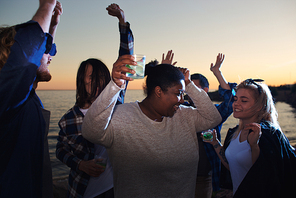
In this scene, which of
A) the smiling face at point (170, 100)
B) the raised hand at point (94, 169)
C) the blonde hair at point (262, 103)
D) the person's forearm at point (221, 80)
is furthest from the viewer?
the person's forearm at point (221, 80)

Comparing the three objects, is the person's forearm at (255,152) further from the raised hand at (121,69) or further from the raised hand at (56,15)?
the raised hand at (56,15)

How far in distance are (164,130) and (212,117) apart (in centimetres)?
50

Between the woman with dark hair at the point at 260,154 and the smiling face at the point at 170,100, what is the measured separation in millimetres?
914

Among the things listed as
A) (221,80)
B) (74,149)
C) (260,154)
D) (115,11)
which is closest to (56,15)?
(115,11)

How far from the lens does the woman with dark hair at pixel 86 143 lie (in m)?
2.12

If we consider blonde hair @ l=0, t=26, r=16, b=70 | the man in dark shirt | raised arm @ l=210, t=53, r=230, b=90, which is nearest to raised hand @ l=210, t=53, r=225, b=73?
raised arm @ l=210, t=53, r=230, b=90

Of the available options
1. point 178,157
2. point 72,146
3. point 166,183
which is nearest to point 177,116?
point 178,157

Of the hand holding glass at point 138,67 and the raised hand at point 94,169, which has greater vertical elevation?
the hand holding glass at point 138,67

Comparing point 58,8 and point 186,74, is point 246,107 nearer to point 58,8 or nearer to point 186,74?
point 186,74

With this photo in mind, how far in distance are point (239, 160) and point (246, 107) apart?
0.70 m

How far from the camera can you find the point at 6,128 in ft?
3.60

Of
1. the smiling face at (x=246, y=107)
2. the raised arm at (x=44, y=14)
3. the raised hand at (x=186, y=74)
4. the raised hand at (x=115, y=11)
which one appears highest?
the raised hand at (x=115, y=11)

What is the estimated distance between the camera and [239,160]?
220 centimetres

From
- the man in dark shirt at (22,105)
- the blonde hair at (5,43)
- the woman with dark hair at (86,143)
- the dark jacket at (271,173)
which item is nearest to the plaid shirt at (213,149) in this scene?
the dark jacket at (271,173)
